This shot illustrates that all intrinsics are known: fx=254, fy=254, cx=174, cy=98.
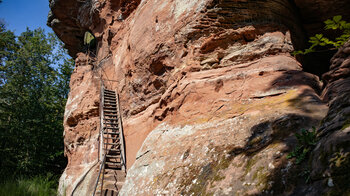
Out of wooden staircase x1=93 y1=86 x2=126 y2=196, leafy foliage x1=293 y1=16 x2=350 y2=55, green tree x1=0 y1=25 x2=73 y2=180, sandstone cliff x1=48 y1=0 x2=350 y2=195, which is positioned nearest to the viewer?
sandstone cliff x1=48 y1=0 x2=350 y2=195

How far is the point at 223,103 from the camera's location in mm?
4887

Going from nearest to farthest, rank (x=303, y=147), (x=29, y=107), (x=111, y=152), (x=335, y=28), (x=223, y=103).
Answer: (x=303, y=147) → (x=335, y=28) → (x=223, y=103) → (x=111, y=152) → (x=29, y=107)

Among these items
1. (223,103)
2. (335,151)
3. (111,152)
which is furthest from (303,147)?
(111,152)

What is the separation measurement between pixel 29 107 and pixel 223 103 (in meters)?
17.6

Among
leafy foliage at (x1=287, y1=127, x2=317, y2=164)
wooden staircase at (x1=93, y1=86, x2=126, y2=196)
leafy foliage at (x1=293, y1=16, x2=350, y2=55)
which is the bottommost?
wooden staircase at (x1=93, y1=86, x2=126, y2=196)

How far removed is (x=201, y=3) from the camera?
20.3ft

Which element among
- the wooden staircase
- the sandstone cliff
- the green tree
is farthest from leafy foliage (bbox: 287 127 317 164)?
the green tree

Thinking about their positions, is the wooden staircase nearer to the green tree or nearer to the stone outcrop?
the stone outcrop

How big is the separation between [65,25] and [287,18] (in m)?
13.8

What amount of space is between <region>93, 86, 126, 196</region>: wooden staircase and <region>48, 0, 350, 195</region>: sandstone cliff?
412 mm

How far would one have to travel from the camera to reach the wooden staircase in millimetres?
6934

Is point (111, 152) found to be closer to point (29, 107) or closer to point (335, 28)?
point (335, 28)

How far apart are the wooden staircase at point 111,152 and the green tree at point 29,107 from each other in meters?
9.59

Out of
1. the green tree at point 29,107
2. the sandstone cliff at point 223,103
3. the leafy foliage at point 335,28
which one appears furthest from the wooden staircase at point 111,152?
the green tree at point 29,107
